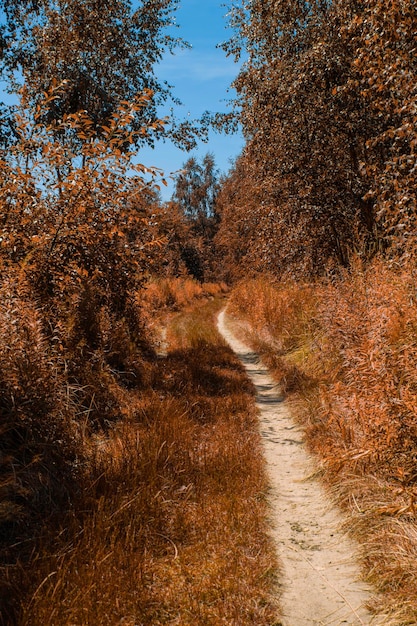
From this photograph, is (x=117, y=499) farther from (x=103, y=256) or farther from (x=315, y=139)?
(x=315, y=139)

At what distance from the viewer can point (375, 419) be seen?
439 cm

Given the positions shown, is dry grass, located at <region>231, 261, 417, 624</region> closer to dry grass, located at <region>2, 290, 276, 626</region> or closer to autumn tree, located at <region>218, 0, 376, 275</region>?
dry grass, located at <region>2, 290, 276, 626</region>

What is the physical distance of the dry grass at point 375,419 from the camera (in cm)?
342

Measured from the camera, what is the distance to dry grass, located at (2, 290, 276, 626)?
296cm

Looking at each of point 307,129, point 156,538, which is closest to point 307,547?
point 156,538

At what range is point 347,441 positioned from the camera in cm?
520

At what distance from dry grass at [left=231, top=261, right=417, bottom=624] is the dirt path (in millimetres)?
163

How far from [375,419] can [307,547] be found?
1.31 meters

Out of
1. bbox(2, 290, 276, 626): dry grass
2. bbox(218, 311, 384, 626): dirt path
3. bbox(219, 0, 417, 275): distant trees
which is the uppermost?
bbox(219, 0, 417, 275): distant trees

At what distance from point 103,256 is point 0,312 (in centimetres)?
284

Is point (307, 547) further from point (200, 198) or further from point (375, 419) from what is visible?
point (200, 198)

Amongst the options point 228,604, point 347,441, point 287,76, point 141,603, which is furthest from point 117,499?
point 287,76

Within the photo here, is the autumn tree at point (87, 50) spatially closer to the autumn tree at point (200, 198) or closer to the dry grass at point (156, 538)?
the dry grass at point (156, 538)

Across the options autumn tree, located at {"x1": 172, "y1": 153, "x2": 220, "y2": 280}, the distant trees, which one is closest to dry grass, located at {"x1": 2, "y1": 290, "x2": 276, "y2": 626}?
the distant trees
